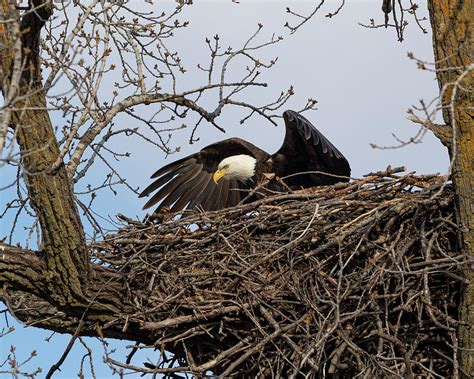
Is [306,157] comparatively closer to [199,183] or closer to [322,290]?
[199,183]

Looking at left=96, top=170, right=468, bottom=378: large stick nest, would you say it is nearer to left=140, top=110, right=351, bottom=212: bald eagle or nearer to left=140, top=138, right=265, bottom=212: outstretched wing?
left=140, top=110, right=351, bottom=212: bald eagle

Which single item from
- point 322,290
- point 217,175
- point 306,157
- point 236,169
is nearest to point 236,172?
point 236,169

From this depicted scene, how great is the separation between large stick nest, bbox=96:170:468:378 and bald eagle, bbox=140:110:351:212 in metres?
1.56

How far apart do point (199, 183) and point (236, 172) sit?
339mm

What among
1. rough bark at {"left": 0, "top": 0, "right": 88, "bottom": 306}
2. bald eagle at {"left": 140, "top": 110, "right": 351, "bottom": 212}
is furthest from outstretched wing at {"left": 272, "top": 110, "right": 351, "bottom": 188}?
rough bark at {"left": 0, "top": 0, "right": 88, "bottom": 306}

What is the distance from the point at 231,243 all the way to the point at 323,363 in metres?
1.01

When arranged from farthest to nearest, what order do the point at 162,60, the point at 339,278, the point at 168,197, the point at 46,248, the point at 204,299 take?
the point at 168,197 < the point at 162,60 < the point at 204,299 < the point at 339,278 < the point at 46,248

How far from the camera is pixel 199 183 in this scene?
7535 millimetres

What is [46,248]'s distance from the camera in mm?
4348

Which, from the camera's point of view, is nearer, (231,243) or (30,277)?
(30,277)

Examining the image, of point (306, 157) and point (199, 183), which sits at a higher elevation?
point (199, 183)

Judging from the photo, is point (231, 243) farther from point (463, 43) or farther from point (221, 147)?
point (221, 147)

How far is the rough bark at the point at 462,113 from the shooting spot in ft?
14.8

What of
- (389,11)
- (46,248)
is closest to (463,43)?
(389,11)
